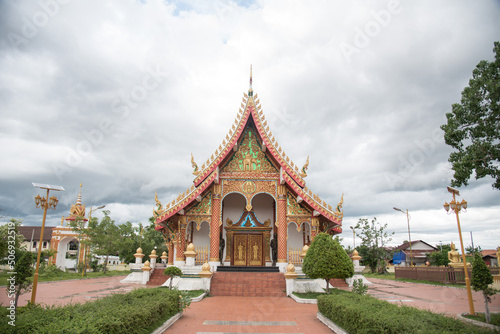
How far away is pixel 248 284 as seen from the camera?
13.2 m

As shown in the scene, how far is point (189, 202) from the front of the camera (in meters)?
15.1

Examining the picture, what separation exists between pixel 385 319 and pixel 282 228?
1066cm

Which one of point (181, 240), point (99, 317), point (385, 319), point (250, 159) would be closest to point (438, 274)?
point (250, 159)

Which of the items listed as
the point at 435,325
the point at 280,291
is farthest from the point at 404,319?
the point at 280,291

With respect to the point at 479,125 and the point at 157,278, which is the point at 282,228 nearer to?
the point at 157,278

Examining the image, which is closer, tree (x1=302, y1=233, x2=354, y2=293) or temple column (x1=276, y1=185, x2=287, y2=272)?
tree (x1=302, y1=233, x2=354, y2=293)

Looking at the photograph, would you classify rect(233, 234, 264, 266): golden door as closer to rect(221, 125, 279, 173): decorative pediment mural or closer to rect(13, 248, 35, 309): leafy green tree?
rect(221, 125, 279, 173): decorative pediment mural

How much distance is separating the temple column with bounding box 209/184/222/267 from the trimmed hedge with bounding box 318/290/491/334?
8675mm

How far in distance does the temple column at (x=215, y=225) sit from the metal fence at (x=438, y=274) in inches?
526

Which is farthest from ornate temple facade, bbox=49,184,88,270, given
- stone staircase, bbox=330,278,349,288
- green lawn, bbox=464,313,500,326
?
green lawn, bbox=464,313,500,326

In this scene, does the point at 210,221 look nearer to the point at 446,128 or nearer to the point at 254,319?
the point at 254,319

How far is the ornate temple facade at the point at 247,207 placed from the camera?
15344mm

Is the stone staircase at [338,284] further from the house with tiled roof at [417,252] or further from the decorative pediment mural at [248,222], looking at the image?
the house with tiled roof at [417,252]

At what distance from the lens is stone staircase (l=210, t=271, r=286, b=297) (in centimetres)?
1256
